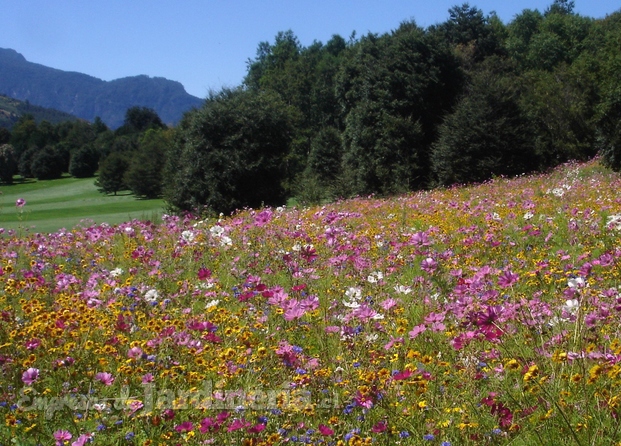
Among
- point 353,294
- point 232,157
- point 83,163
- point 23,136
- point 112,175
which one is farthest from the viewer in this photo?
point 23,136

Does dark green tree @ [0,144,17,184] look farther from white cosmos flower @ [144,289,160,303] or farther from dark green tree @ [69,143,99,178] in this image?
white cosmos flower @ [144,289,160,303]

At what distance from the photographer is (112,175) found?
50188mm

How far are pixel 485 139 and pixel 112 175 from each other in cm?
3690

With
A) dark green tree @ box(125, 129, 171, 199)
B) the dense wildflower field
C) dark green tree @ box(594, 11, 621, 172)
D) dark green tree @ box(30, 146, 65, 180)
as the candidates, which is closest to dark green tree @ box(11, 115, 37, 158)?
dark green tree @ box(30, 146, 65, 180)

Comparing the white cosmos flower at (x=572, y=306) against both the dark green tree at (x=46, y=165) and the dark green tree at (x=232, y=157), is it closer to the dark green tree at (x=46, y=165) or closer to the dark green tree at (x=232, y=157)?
the dark green tree at (x=232, y=157)

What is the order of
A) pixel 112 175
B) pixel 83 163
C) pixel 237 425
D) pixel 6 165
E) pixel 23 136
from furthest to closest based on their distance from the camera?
1. pixel 23 136
2. pixel 83 163
3. pixel 6 165
4. pixel 112 175
5. pixel 237 425

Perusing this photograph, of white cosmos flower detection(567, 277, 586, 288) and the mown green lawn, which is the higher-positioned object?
white cosmos flower detection(567, 277, 586, 288)

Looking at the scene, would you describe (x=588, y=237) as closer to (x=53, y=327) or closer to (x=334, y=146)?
(x=53, y=327)

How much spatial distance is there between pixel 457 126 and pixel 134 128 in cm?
7849

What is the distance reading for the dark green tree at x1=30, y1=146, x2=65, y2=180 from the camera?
66.0m

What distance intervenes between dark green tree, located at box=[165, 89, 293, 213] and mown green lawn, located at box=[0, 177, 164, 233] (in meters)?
2.05

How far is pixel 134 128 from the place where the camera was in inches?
3627

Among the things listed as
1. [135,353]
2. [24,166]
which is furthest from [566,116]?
[24,166]

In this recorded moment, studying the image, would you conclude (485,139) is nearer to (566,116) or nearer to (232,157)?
(566,116)
